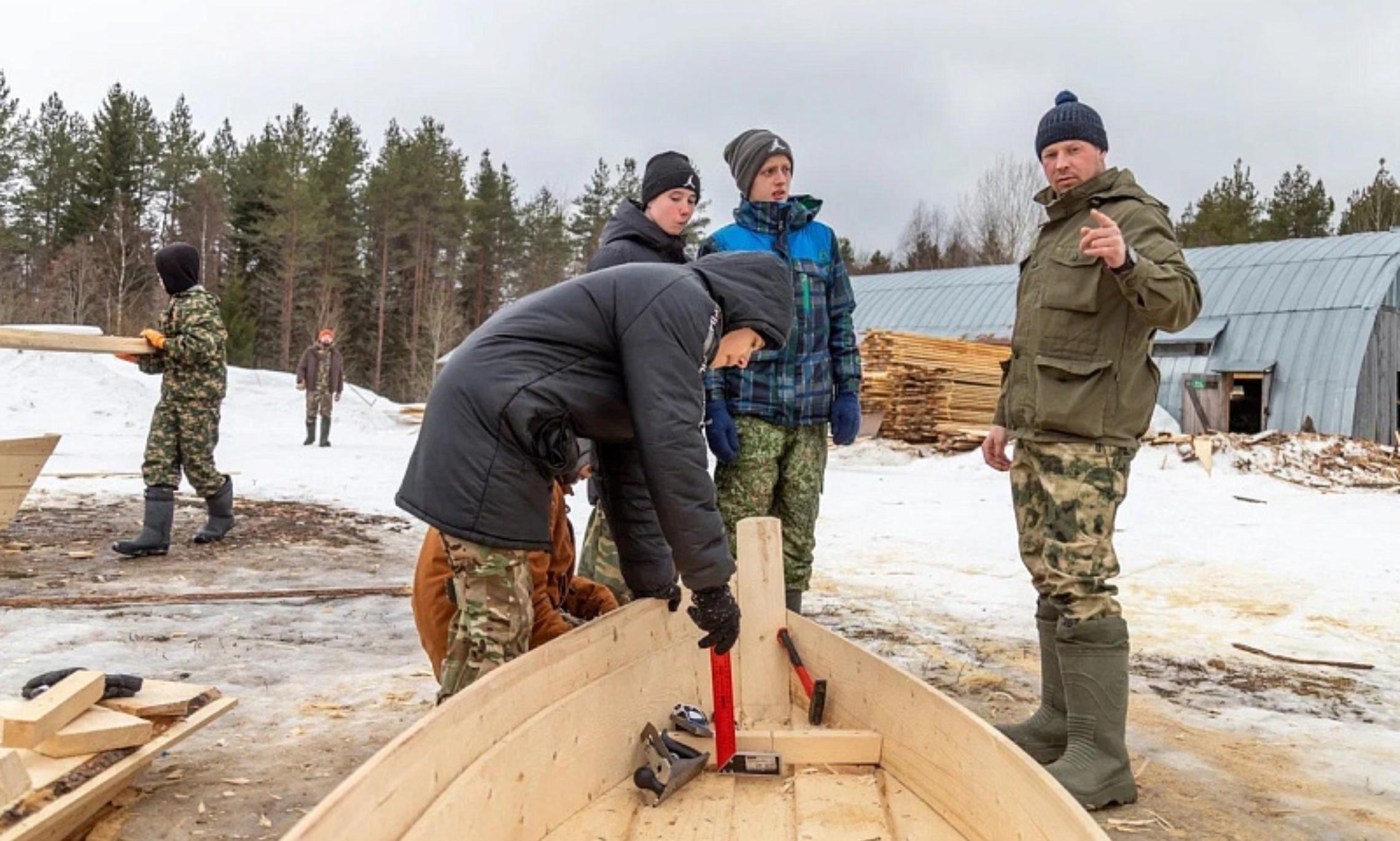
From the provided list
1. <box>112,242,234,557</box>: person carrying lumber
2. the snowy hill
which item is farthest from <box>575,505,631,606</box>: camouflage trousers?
the snowy hill

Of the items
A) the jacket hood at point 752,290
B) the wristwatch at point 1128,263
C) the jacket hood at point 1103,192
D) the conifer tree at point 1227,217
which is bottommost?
the jacket hood at point 752,290

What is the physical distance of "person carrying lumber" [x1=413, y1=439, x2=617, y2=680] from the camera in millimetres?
3115

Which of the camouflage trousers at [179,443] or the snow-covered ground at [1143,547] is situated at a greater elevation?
the camouflage trousers at [179,443]

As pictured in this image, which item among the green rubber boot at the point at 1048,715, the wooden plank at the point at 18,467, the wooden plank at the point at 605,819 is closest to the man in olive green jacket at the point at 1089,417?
the green rubber boot at the point at 1048,715

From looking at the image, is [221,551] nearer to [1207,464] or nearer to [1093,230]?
[1093,230]

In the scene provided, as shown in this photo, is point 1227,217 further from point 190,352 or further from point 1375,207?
point 190,352

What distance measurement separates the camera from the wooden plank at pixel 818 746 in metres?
2.72

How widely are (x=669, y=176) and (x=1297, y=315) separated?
812 inches

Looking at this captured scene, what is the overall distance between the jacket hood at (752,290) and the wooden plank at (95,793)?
1897mm

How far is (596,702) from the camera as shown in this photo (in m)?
2.55

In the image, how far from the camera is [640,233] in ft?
12.2

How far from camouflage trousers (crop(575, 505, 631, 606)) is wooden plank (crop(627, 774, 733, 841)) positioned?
1.32 metres

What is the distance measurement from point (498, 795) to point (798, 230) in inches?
103

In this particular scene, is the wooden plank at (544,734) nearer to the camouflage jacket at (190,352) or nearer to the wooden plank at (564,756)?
the wooden plank at (564,756)
